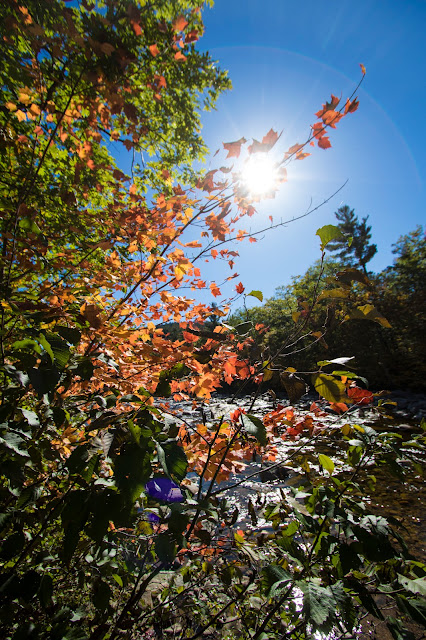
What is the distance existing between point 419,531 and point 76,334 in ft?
17.4

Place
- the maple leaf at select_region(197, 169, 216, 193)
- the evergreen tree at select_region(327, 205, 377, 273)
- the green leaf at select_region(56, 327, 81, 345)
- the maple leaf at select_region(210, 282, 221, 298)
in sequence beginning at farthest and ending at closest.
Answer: the evergreen tree at select_region(327, 205, 377, 273) → the maple leaf at select_region(210, 282, 221, 298) → the maple leaf at select_region(197, 169, 216, 193) → the green leaf at select_region(56, 327, 81, 345)

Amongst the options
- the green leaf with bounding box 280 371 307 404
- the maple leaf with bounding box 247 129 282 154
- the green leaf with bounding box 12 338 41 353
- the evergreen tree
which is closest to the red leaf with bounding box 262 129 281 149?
the maple leaf with bounding box 247 129 282 154

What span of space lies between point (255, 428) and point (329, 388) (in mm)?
268

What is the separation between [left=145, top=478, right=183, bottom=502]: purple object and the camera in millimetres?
874

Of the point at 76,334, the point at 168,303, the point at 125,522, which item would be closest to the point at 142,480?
the point at 125,522

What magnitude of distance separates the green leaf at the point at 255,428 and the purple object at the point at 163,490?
382 millimetres

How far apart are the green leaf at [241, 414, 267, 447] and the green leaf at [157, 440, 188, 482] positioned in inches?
8.5

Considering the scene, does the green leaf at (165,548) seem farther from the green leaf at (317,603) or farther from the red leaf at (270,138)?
the red leaf at (270,138)

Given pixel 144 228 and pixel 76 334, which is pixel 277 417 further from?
pixel 144 228

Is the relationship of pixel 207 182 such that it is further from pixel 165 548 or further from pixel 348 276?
pixel 165 548

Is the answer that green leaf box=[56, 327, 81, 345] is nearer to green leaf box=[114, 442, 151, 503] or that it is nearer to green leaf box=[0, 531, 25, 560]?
green leaf box=[114, 442, 151, 503]

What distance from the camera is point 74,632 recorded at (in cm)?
93

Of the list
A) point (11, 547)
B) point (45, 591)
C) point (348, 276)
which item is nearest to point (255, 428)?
point (348, 276)

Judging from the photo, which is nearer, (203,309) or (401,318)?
(203,309)
